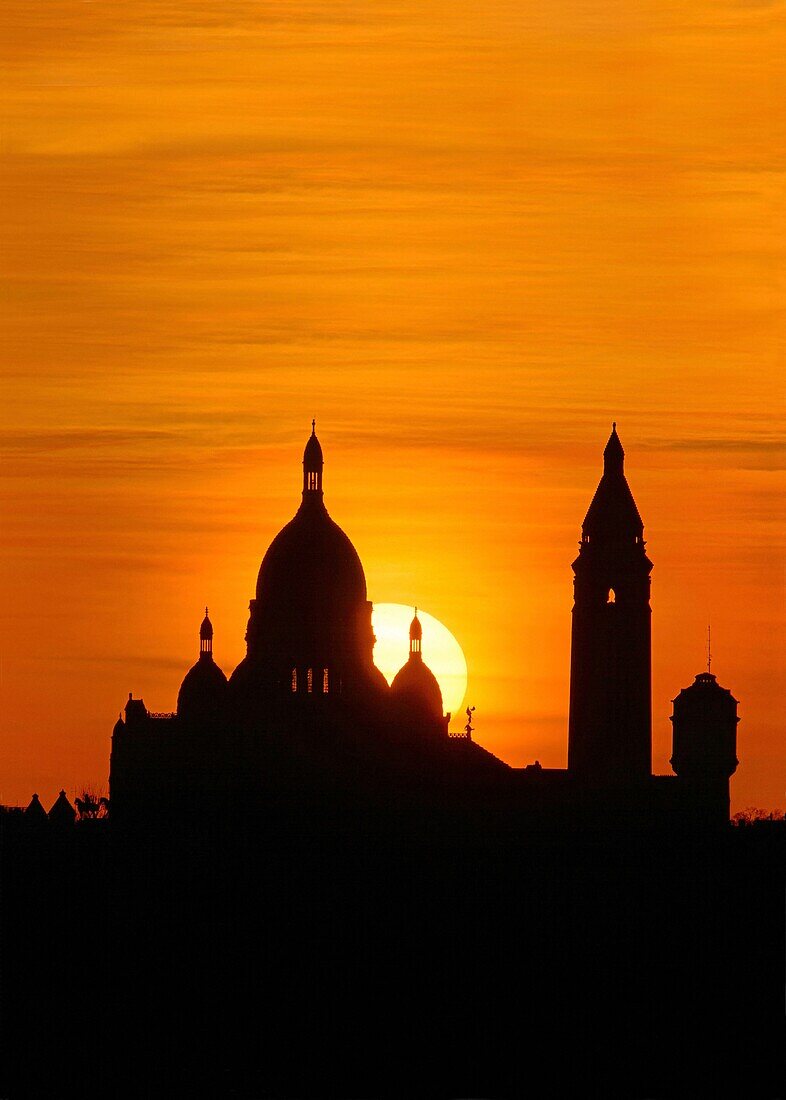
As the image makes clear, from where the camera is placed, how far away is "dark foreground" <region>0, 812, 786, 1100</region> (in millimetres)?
70688

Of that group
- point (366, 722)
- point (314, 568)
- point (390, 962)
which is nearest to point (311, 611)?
point (314, 568)

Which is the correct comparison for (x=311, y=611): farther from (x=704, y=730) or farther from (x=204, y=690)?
(x=704, y=730)

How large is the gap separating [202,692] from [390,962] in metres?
31.7

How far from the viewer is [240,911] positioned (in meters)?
93.8

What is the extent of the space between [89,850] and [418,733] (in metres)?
12.8

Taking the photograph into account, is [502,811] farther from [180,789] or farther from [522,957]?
[522,957]

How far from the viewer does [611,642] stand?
110m

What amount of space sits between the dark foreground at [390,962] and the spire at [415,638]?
7290 mm

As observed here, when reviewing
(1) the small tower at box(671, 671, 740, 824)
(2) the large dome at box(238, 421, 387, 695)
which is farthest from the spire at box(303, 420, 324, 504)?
(1) the small tower at box(671, 671, 740, 824)

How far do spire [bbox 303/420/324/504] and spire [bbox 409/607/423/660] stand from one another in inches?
210

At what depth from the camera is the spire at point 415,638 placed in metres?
113

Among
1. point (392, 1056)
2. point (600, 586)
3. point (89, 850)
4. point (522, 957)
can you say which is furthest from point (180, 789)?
point (392, 1056)

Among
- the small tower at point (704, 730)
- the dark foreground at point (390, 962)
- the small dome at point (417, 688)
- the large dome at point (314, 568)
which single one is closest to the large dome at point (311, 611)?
→ the large dome at point (314, 568)

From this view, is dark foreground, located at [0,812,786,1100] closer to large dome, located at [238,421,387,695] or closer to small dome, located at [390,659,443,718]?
small dome, located at [390,659,443,718]
